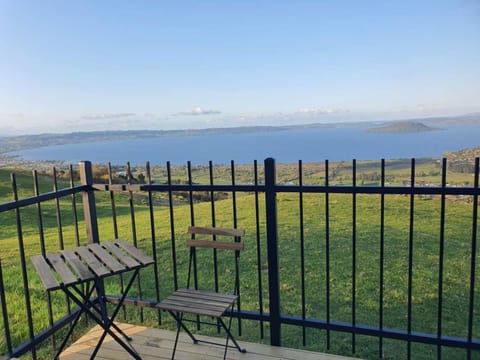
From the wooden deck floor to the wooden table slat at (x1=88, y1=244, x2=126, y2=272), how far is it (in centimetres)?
90

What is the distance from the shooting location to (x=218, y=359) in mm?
2695

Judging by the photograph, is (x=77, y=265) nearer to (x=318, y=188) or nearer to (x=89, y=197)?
(x=89, y=197)

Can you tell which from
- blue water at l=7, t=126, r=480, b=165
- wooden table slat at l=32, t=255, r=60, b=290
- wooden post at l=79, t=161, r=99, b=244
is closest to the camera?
wooden table slat at l=32, t=255, r=60, b=290

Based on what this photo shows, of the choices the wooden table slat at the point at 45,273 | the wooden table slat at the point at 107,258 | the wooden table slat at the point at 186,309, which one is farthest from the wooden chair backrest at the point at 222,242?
the wooden table slat at the point at 45,273

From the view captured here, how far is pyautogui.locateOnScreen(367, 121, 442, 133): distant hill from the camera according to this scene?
30.5 metres

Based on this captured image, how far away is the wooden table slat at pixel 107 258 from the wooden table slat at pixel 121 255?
0.14 ft

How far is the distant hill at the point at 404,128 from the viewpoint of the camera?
99.9 ft

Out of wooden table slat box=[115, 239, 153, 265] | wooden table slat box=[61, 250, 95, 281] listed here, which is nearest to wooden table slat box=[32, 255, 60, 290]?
wooden table slat box=[61, 250, 95, 281]

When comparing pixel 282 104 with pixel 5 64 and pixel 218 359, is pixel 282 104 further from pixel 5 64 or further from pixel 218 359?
pixel 218 359

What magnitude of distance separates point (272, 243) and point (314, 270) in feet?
9.16

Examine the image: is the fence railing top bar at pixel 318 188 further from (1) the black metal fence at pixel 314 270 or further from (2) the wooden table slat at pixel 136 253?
(2) the wooden table slat at pixel 136 253

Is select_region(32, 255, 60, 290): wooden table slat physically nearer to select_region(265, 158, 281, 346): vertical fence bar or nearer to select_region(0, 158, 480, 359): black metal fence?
select_region(0, 158, 480, 359): black metal fence

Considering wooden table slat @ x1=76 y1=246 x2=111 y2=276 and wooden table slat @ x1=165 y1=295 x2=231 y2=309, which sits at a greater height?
wooden table slat @ x1=76 y1=246 x2=111 y2=276

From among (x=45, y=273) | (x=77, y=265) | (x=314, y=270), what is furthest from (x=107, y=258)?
(x=314, y=270)
